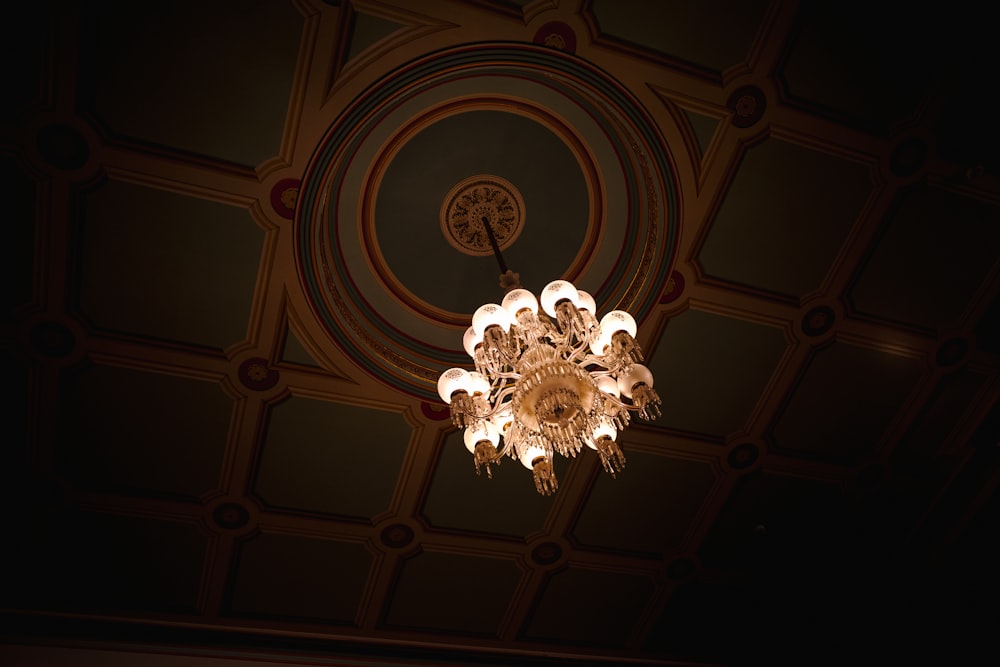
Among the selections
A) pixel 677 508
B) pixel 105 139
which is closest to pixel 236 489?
pixel 105 139

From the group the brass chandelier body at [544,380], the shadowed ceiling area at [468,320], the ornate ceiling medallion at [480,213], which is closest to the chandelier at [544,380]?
the brass chandelier body at [544,380]

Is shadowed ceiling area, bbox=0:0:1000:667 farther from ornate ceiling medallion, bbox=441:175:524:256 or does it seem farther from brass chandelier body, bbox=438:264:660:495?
brass chandelier body, bbox=438:264:660:495

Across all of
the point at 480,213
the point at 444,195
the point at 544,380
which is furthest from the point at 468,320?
the point at 544,380

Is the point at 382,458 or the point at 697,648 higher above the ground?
the point at 382,458

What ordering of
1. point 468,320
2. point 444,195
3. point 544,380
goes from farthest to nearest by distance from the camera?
1. point 468,320
2. point 444,195
3. point 544,380

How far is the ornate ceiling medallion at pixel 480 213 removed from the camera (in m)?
5.07

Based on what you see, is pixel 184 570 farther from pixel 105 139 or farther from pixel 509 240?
pixel 509 240

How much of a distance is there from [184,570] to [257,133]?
3946 mm

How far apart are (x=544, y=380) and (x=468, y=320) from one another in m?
2.01

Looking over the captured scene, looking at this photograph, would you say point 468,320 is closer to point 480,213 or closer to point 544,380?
point 480,213

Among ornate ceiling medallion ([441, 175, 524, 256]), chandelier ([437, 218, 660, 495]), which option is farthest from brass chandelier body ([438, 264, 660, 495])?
ornate ceiling medallion ([441, 175, 524, 256])

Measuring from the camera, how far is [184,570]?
568cm

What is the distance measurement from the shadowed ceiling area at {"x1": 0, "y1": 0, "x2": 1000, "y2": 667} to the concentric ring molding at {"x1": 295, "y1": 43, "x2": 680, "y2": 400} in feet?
0.09

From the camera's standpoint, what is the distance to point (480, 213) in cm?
513
